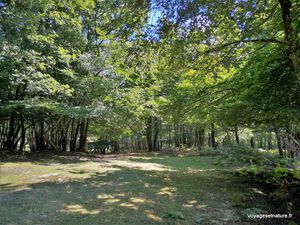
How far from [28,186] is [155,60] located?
408cm

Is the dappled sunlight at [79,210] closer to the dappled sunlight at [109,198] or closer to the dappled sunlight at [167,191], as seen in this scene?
the dappled sunlight at [109,198]

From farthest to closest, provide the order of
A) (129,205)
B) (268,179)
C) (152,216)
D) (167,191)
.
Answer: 1. (268,179)
2. (167,191)
3. (129,205)
4. (152,216)

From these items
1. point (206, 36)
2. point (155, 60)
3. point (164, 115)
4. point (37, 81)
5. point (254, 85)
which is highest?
point (37, 81)

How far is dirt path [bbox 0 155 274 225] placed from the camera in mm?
3543

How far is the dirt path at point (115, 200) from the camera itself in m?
3.54

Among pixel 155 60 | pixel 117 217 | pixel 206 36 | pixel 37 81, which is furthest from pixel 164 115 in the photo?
pixel 37 81

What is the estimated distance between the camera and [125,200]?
14.5 feet

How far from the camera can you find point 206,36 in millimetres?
4113

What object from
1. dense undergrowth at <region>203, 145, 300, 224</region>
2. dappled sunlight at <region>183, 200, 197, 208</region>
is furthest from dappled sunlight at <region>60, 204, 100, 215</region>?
dense undergrowth at <region>203, 145, 300, 224</region>

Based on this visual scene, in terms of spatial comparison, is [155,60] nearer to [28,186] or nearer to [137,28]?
[137,28]

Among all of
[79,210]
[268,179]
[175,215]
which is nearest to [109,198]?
[79,210]

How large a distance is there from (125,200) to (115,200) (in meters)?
0.18

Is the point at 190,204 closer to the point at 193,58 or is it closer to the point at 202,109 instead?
the point at 202,109

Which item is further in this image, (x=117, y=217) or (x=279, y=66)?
(x=279, y=66)
